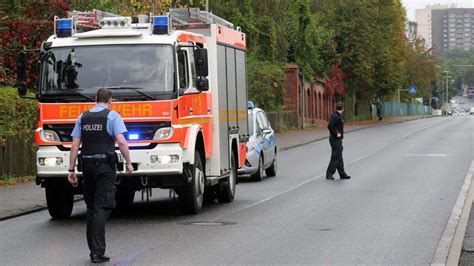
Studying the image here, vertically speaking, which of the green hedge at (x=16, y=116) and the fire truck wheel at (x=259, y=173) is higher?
the green hedge at (x=16, y=116)

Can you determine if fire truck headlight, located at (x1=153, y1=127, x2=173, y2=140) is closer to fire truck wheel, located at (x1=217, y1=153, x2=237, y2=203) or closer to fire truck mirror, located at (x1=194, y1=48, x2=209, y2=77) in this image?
fire truck mirror, located at (x1=194, y1=48, x2=209, y2=77)

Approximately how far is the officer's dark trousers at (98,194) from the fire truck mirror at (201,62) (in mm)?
4359

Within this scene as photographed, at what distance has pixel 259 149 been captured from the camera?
22.4 metres

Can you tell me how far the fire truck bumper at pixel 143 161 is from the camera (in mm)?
13922

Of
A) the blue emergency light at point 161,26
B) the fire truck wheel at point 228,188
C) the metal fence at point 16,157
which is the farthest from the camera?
the metal fence at point 16,157

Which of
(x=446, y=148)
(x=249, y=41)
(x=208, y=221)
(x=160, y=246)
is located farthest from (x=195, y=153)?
(x=249, y=41)

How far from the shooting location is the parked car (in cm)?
2191

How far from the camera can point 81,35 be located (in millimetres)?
14625

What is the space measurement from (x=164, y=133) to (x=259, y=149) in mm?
8470

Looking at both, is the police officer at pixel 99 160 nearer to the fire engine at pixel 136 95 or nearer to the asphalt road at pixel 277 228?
the asphalt road at pixel 277 228

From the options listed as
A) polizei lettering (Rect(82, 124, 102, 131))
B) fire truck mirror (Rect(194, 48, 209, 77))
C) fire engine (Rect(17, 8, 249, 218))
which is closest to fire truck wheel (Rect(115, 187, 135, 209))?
fire engine (Rect(17, 8, 249, 218))

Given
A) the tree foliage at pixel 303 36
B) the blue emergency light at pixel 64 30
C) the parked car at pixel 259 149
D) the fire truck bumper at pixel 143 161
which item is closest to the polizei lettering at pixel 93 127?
the fire truck bumper at pixel 143 161

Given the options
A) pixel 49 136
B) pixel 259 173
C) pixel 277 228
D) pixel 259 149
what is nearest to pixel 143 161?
pixel 49 136

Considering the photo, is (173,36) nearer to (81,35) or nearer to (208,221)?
(81,35)
